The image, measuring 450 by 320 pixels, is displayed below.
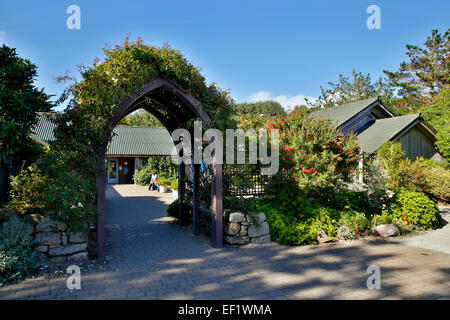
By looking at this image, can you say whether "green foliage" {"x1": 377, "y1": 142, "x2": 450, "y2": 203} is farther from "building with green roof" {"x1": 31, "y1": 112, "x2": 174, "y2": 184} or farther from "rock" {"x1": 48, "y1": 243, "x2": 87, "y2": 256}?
"building with green roof" {"x1": 31, "y1": 112, "x2": 174, "y2": 184}

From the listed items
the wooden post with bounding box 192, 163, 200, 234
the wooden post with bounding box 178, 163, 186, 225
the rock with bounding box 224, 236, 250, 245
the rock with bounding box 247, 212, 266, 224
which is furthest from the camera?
the wooden post with bounding box 178, 163, 186, 225

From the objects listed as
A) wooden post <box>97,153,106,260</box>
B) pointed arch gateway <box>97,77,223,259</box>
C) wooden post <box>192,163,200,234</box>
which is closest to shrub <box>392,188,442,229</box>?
pointed arch gateway <box>97,77,223,259</box>

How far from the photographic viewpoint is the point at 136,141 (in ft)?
91.4

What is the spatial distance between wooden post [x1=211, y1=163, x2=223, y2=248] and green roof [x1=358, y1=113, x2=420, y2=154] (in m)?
11.2

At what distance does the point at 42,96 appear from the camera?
5.66 metres

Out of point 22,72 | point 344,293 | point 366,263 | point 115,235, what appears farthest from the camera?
point 115,235

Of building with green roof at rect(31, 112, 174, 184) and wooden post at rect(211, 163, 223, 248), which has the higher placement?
building with green roof at rect(31, 112, 174, 184)

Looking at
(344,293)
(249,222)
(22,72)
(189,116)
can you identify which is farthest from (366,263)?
(22,72)

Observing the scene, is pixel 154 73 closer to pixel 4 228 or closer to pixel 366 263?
pixel 4 228

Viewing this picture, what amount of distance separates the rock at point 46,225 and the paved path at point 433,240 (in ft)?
26.1

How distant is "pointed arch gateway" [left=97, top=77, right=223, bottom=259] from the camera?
19.4ft

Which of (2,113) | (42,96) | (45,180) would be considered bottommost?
(45,180)

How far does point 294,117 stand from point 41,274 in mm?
6637

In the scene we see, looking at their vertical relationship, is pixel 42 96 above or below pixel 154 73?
below
